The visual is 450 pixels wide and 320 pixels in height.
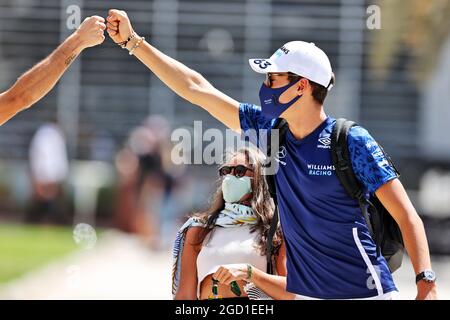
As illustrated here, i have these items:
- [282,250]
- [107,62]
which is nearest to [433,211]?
[107,62]

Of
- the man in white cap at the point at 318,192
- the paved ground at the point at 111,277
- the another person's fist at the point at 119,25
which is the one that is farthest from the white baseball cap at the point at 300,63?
the paved ground at the point at 111,277

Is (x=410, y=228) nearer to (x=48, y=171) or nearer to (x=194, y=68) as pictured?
(x=48, y=171)

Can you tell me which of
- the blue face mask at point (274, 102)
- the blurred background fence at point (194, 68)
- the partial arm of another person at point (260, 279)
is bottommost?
the partial arm of another person at point (260, 279)

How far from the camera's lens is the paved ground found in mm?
11023

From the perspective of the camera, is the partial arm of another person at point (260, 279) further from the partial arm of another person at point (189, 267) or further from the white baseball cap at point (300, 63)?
the white baseball cap at point (300, 63)

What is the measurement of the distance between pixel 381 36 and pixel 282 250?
489 inches

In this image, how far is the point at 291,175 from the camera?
196 inches

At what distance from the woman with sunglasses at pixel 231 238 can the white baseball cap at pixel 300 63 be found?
2.14 feet

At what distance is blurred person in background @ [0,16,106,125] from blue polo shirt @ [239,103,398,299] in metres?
1.41

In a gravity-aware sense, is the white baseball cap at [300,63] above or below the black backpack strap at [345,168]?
above

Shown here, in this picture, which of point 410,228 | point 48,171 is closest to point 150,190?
point 48,171

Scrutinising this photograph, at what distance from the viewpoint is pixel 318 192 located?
4.85 m

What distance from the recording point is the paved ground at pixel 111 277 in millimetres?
11023

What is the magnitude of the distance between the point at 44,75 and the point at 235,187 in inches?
48.6
